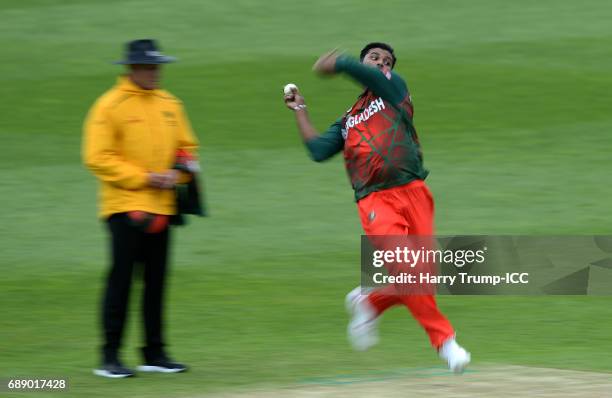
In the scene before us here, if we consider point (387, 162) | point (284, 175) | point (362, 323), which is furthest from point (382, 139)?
point (284, 175)

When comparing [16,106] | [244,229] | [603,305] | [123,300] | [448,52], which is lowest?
[123,300]

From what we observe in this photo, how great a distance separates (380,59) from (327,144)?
1.95 feet

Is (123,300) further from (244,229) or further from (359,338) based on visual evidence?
(244,229)

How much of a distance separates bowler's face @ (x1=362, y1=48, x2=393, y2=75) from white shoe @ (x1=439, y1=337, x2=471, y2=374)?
1629 mm

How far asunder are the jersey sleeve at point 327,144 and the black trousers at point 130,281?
100cm

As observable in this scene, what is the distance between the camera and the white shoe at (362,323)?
328 inches

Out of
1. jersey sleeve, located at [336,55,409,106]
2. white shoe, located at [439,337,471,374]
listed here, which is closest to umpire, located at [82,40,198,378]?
jersey sleeve, located at [336,55,409,106]

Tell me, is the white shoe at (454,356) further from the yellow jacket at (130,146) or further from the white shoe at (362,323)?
the yellow jacket at (130,146)

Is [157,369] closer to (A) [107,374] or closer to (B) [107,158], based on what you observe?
(A) [107,374]

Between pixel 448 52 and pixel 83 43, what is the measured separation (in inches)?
228

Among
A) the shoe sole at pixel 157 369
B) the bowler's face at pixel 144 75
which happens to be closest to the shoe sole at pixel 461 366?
the shoe sole at pixel 157 369

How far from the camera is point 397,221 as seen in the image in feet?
25.6

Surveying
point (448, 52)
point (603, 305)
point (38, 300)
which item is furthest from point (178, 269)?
point (448, 52)

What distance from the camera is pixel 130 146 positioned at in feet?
25.5
